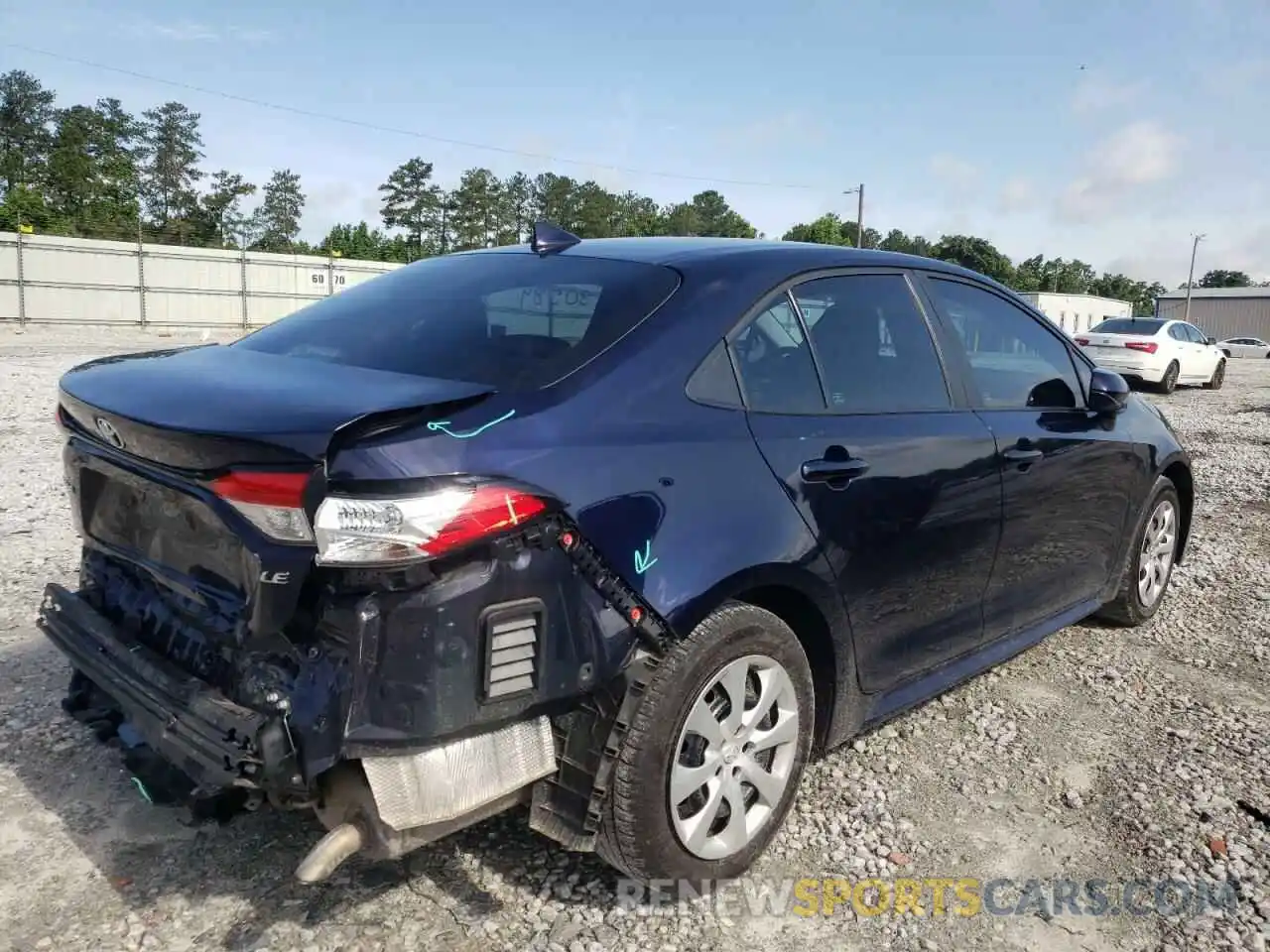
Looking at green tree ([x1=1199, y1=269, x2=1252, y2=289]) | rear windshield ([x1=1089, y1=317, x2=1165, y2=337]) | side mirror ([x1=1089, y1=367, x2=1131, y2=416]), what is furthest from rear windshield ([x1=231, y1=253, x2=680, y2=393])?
green tree ([x1=1199, y1=269, x2=1252, y2=289])

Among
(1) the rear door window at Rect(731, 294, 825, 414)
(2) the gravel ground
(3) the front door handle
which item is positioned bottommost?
(2) the gravel ground

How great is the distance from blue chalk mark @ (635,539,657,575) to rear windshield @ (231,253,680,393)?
0.45 metres

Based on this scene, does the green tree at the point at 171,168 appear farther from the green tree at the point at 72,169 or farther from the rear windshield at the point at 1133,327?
the rear windshield at the point at 1133,327

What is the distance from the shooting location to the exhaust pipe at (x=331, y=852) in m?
2.03

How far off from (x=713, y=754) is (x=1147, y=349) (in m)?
18.5

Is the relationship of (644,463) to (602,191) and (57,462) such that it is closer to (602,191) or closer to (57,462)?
(57,462)

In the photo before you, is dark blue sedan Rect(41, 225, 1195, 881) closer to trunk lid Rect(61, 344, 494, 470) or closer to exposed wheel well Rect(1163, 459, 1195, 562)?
trunk lid Rect(61, 344, 494, 470)

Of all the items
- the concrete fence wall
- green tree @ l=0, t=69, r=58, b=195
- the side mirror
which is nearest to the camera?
the side mirror

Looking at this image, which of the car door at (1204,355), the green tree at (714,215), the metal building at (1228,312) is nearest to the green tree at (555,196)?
the green tree at (714,215)

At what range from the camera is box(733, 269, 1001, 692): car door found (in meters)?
2.71

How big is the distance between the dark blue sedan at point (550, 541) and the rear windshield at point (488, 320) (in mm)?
15

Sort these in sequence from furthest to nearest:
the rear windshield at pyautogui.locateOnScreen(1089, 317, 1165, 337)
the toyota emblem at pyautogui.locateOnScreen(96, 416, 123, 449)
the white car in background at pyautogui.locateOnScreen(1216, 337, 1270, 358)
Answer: the white car in background at pyautogui.locateOnScreen(1216, 337, 1270, 358), the rear windshield at pyautogui.locateOnScreen(1089, 317, 1165, 337), the toyota emblem at pyautogui.locateOnScreen(96, 416, 123, 449)

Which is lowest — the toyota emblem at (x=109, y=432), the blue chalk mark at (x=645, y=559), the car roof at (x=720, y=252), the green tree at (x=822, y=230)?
the blue chalk mark at (x=645, y=559)

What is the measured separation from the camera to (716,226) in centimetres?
9681
